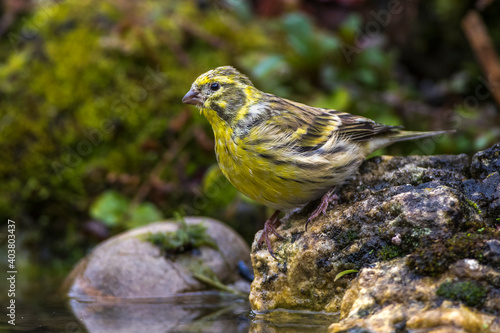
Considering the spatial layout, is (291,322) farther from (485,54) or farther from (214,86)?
(485,54)

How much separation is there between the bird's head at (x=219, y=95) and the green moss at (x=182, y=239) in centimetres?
132

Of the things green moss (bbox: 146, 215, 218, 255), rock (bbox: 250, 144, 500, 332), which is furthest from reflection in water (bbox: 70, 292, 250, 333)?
green moss (bbox: 146, 215, 218, 255)

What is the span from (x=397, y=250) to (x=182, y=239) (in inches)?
92.4

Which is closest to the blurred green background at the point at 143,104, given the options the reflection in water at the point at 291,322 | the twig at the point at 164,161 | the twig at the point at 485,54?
the twig at the point at 164,161

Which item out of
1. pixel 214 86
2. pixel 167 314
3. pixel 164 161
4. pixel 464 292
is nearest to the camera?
pixel 464 292

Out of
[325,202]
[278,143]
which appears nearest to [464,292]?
[325,202]

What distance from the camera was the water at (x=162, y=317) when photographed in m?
3.23

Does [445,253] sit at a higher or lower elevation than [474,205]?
lower

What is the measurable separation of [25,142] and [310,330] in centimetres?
523

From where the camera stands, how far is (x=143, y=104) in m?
6.92

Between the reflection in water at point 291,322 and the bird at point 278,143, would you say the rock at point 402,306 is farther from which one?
the bird at point 278,143

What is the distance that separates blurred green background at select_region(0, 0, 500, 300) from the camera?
21.4 ft

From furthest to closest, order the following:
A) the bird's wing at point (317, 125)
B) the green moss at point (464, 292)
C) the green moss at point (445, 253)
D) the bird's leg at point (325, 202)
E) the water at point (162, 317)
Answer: the bird's wing at point (317, 125) < the bird's leg at point (325, 202) < the water at point (162, 317) < the green moss at point (445, 253) < the green moss at point (464, 292)

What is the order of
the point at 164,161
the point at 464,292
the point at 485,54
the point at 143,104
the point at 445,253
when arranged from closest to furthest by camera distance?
the point at 464,292, the point at 445,253, the point at 164,161, the point at 485,54, the point at 143,104
